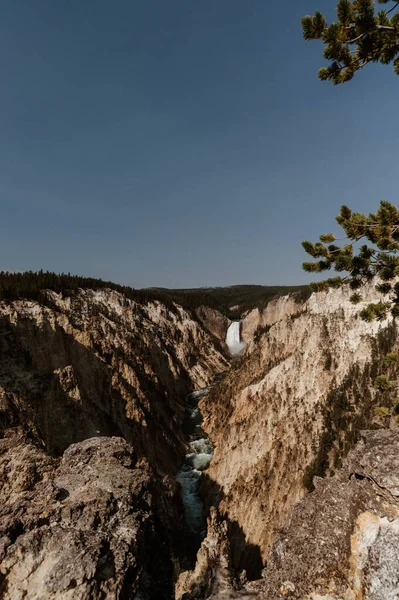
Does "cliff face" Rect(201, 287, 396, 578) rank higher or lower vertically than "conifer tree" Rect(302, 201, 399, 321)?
lower

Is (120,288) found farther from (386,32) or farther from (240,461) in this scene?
(386,32)

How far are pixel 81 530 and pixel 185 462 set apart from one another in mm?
24107

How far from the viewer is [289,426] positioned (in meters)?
21.9

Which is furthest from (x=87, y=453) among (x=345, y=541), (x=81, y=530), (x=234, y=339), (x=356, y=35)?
(x=234, y=339)

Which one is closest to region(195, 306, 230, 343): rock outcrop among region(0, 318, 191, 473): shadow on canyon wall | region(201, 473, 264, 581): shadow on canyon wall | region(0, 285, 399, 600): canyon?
region(0, 285, 399, 600): canyon

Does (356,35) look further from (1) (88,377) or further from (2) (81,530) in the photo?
(1) (88,377)

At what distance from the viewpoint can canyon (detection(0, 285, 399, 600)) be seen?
566cm

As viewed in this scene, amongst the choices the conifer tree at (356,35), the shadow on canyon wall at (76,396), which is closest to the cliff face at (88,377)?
the shadow on canyon wall at (76,396)

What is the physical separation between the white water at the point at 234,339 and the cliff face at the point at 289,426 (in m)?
41.7

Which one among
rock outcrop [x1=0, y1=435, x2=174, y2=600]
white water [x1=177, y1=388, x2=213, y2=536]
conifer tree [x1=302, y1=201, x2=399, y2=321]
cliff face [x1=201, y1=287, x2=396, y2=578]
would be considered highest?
conifer tree [x1=302, y1=201, x2=399, y2=321]

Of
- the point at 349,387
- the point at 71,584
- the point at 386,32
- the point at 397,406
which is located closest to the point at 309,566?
the point at 397,406

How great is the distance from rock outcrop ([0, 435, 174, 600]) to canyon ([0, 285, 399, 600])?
3cm

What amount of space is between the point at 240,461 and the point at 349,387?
9.32m

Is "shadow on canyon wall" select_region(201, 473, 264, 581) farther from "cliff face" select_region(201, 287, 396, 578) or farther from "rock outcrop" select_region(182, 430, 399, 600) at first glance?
"rock outcrop" select_region(182, 430, 399, 600)
